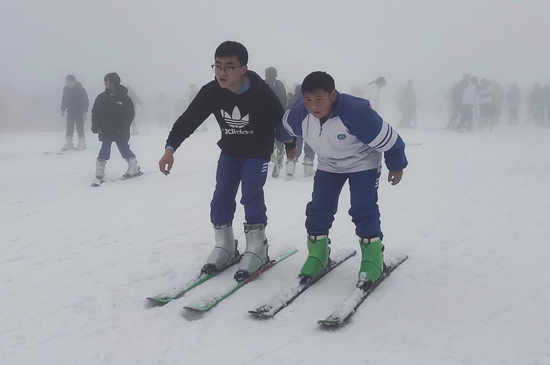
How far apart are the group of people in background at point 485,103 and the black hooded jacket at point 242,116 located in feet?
47.9

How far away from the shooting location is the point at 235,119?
3438 mm

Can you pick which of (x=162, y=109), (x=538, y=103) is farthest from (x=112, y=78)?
(x=538, y=103)

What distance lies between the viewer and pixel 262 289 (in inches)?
125

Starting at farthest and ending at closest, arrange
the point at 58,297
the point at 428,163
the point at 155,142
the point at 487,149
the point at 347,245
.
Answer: the point at 155,142
the point at 487,149
the point at 428,163
the point at 347,245
the point at 58,297

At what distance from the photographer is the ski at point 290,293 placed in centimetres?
270

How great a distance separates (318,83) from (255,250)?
4.74ft

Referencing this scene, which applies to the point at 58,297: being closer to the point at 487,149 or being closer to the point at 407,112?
the point at 487,149

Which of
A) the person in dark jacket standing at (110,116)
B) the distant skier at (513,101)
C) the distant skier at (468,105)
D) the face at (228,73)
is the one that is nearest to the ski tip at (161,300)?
the face at (228,73)

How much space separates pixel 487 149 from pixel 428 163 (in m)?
2.87

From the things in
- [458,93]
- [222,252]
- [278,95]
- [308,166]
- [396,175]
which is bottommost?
[222,252]

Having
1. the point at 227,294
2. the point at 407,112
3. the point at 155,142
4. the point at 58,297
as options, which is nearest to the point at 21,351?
the point at 58,297

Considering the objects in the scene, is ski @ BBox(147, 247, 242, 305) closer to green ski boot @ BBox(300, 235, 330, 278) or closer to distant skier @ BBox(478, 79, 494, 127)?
green ski boot @ BBox(300, 235, 330, 278)

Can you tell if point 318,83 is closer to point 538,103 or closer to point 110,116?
point 110,116

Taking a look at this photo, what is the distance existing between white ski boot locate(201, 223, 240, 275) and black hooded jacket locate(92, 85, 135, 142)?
5220mm
